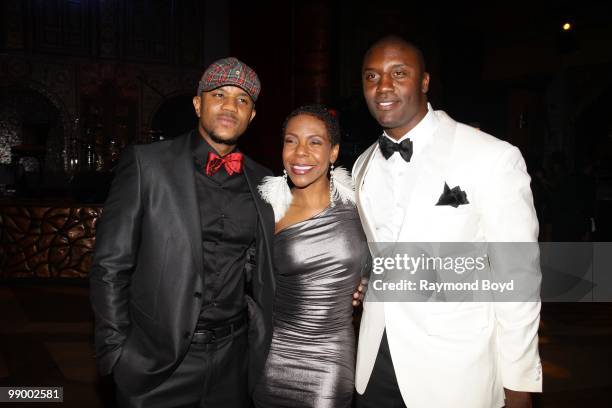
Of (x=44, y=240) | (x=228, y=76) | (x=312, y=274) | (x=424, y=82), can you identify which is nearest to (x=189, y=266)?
(x=312, y=274)

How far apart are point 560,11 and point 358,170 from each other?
335 inches

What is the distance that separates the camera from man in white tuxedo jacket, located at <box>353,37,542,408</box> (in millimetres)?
1409

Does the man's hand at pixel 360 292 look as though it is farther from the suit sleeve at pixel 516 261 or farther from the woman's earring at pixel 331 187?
the suit sleeve at pixel 516 261

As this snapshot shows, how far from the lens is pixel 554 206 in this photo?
229 inches

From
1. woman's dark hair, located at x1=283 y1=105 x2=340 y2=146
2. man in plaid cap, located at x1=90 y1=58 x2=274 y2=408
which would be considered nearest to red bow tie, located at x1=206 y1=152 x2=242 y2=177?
man in plaid cap, located at x1=90 y1=58 x2=274 y2=408

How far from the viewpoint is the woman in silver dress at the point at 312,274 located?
1.96m

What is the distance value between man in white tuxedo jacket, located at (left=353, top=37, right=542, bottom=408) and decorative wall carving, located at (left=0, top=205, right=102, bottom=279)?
460 centimetres

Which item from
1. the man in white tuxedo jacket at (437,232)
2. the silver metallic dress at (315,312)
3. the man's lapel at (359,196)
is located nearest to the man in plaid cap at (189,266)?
the silver metallic dress at (315,312)

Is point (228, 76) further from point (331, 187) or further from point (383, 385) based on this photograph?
point (383, 385)

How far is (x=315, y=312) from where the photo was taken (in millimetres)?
2012

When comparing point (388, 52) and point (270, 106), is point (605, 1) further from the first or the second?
point (388, 52)

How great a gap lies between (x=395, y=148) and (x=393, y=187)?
0.15m

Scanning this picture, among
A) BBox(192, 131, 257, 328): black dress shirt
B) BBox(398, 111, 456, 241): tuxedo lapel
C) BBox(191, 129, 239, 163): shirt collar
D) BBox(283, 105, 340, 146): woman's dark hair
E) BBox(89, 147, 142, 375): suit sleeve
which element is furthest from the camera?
BBox(283, 105, 340, 146): woman's dark hair

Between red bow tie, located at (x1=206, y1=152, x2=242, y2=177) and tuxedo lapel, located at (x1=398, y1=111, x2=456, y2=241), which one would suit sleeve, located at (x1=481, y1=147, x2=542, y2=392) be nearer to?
tuxedo lapel, located at (x1=398, y1=111, x2=456, y2=241)
